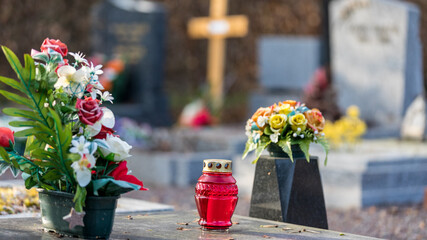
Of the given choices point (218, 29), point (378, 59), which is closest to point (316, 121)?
point (378, 59)

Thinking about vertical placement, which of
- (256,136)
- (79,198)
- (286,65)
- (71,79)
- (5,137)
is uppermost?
(286,65)

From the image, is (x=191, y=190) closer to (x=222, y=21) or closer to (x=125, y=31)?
(x=125, y=31)

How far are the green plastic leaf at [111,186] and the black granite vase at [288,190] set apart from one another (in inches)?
48.6

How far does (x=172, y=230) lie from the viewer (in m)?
3.56

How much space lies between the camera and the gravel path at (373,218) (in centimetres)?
570

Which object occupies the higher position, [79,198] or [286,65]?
[286,65]

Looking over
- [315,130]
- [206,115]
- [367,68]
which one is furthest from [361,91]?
[315,130]

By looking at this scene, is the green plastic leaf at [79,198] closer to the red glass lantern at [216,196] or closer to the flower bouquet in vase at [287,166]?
the red glass lantern at [216,196]

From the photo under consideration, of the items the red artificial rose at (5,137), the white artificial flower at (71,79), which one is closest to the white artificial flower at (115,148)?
the white artificial flower at (71,79)

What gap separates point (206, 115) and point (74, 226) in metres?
8.22

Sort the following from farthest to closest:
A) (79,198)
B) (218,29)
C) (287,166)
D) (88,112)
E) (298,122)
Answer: (218,29) → (287,166) → (298,122) → (88,112) → (79,198)

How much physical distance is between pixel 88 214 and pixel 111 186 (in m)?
0.15

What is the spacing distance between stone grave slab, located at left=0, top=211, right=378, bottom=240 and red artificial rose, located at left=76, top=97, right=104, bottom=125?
50cm

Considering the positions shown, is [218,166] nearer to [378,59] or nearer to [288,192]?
[288,192]
